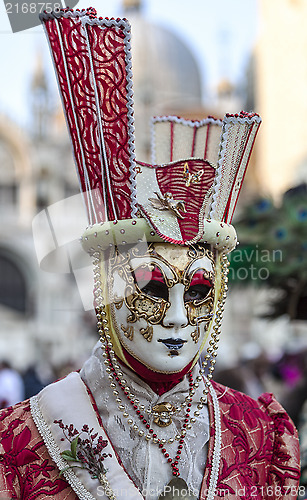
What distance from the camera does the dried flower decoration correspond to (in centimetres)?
209

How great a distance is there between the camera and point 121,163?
2178 mm

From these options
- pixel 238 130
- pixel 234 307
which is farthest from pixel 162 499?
pixel 234 307

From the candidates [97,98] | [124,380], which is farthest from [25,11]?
[124,380]

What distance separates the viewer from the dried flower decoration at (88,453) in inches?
82.4

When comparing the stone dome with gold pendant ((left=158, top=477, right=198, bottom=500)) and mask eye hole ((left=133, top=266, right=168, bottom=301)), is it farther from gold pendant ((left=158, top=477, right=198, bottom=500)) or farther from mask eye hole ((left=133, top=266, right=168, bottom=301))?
gold pendant ((left=158, top=477, right=198, bottom=500))

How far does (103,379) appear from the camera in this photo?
2.27m

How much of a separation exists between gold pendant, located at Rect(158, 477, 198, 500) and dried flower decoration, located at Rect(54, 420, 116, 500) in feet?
0.53

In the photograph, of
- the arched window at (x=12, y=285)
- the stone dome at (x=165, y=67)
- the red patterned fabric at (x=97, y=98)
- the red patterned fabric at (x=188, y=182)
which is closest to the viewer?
the red patterned fabric at (x=97, y=98)

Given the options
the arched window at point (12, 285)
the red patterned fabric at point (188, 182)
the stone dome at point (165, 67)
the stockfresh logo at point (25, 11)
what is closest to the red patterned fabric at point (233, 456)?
the red patterned fabric at point (188, 182)

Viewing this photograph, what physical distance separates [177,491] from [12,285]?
2172cm

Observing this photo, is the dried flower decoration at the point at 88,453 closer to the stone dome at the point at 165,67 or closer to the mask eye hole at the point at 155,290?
the mask eye hole at the point at 155,290

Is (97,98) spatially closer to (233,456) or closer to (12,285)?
(233,456)

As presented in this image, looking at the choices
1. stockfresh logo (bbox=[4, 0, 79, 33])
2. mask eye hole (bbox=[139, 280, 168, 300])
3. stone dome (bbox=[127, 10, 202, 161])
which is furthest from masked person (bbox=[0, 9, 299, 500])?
stone dome (bbox=[127, 10, 202, 161])

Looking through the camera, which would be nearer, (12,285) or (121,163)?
(121,163)
